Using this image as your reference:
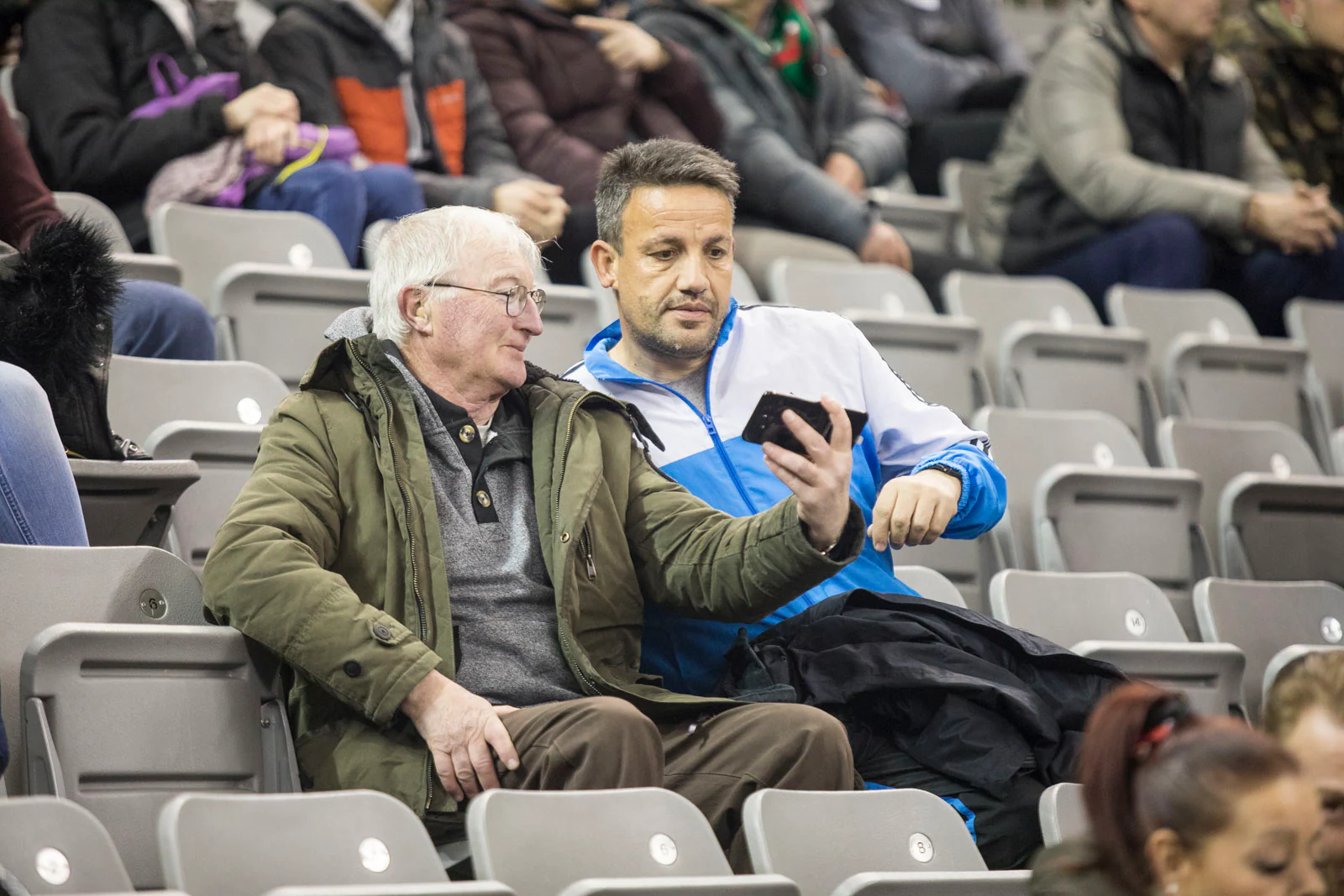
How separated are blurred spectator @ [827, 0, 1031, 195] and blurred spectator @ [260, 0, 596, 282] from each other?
1.90 m

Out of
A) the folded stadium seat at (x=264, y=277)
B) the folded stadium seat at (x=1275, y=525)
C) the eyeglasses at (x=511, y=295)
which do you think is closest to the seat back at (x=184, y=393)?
the folded stadium seat at (x=264, y=277)

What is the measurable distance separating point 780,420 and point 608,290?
1.68m

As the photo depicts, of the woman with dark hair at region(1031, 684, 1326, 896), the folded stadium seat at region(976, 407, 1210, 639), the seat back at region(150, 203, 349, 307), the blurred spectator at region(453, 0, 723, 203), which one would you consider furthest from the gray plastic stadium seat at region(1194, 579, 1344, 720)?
the blurred spectator at region(453, 0, 723, 203)

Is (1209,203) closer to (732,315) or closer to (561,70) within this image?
(561,70)

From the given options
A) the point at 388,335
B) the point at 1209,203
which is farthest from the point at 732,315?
the point at 1209,203

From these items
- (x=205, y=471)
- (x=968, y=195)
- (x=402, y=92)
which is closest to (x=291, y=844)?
(x=205, y=471)

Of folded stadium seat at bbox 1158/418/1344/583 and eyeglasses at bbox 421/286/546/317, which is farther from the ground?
eyeglasses at bbox 421/286/546/317

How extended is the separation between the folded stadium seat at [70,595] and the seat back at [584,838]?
0.59 m

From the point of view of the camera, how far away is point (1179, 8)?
4.86 meters

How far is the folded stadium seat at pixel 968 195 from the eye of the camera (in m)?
5.44

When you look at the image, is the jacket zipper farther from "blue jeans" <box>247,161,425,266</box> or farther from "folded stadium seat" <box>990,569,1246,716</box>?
"blue jeans" <box>247,161,425,266</box>

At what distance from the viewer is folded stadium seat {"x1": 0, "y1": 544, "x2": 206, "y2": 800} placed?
2.12m

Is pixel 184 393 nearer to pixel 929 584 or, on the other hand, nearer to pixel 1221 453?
pixel 929 584

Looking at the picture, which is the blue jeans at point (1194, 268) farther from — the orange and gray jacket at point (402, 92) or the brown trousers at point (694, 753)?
the brown trousers at point (694, 753)
